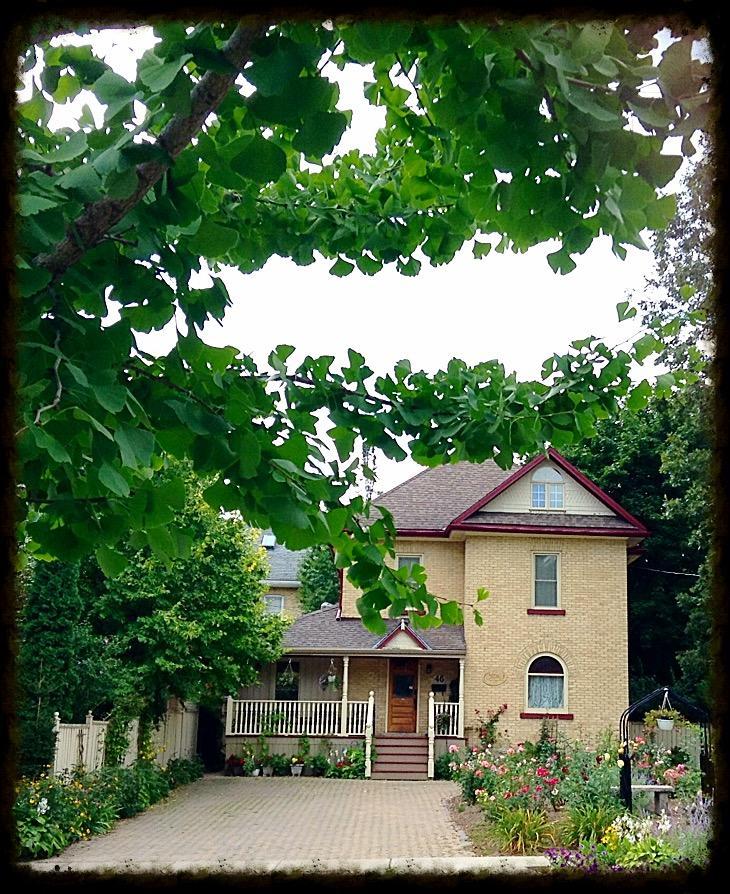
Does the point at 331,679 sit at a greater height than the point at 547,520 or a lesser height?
lesser

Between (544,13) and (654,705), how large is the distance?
16.3 metres

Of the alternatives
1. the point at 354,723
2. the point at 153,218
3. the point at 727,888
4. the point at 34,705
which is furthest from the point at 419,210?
the point at 354,723

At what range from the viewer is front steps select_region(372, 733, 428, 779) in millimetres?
17328

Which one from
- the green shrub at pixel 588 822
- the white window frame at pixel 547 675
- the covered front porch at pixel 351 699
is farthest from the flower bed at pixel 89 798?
the white window frame at pixel 547 675

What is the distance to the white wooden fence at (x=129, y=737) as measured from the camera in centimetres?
1114

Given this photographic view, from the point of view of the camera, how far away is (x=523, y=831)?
9109 mm

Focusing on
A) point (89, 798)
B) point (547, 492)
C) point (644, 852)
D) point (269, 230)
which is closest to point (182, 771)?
point (89, 798)

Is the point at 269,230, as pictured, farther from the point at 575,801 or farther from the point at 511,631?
the point at 511,631

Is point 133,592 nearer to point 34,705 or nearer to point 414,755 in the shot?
point 34,705

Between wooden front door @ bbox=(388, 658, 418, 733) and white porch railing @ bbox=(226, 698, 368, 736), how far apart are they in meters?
0.69

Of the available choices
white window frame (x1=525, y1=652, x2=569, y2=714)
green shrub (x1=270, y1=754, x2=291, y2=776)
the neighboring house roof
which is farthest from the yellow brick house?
the neighboring house roof

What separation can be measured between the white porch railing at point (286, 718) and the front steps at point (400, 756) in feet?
2.23

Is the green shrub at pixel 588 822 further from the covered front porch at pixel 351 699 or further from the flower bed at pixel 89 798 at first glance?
the covered front porch at pixel 351 699

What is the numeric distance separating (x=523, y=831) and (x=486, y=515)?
899 centimetres
